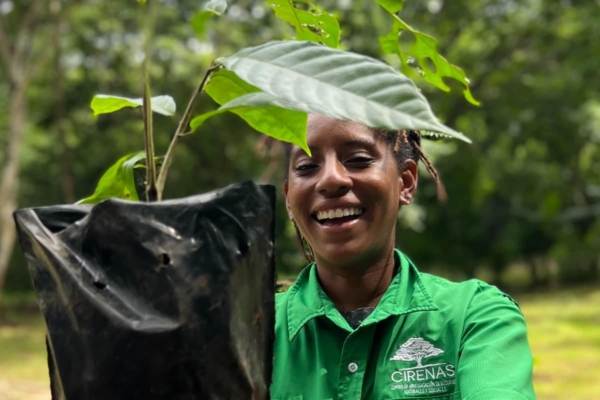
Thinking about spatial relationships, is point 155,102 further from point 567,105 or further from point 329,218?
point 567,105

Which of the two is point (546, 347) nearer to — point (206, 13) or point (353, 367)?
point (353, 367)

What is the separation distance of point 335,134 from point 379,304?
0.82 ft

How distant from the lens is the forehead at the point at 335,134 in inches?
44.1

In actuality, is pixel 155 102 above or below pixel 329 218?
above

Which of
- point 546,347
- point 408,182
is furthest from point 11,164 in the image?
point 408,182

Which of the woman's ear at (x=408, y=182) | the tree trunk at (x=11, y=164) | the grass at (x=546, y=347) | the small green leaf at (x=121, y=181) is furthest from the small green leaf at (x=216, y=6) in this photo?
the tree trunk at (x=11, y=164)

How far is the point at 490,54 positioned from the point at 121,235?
412 inches

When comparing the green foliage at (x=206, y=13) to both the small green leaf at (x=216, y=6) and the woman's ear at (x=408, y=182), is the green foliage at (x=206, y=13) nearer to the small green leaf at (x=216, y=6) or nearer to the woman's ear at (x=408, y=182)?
the small green leaf at (x=216, y=6)

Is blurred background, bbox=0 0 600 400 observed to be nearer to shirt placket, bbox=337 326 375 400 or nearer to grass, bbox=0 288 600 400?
grass, bbox=0 288 600 400

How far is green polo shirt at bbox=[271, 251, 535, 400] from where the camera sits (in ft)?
3.43

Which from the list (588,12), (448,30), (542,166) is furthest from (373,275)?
(542,166)

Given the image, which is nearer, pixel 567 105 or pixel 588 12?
pixel 588 12

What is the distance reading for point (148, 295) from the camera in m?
0.74

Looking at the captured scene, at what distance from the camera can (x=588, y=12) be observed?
9.26 metres
